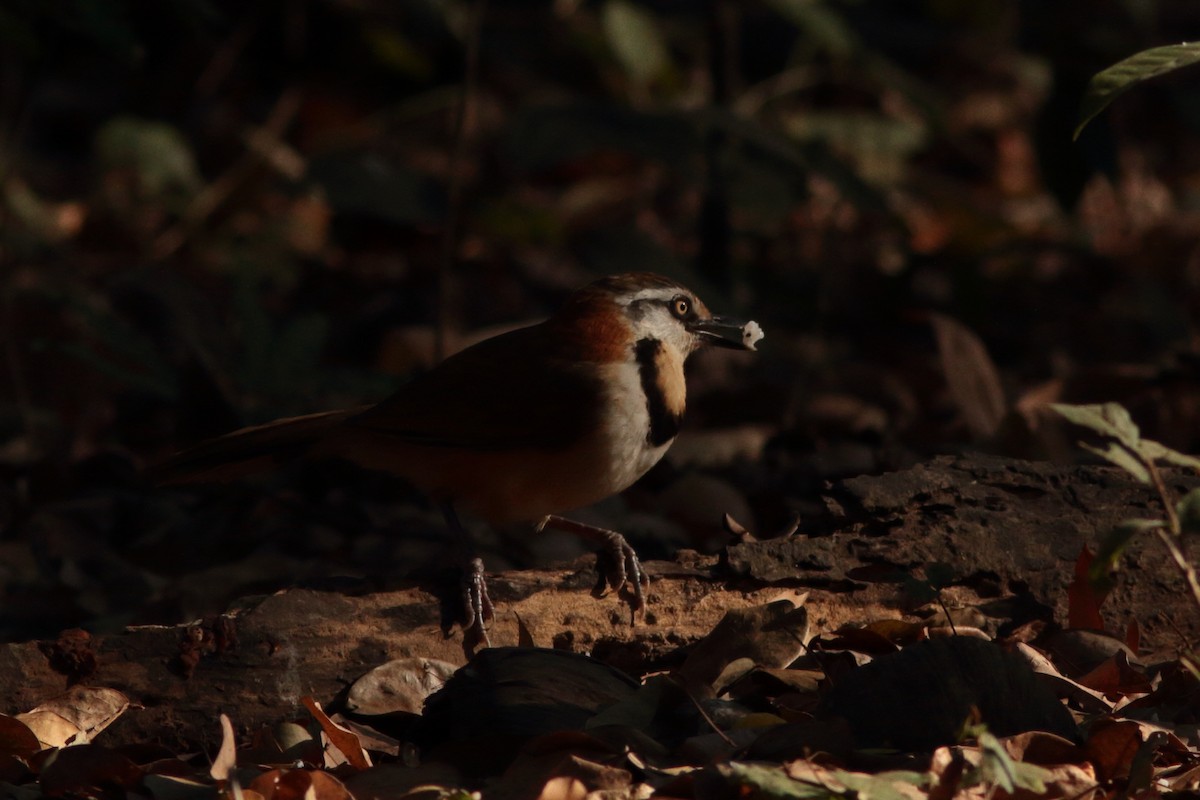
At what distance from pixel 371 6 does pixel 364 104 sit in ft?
2.49

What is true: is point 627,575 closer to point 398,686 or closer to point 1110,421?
point 398,686

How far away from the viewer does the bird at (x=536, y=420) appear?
4.21 metres

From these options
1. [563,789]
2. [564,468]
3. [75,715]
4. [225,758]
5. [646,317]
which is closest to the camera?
[563,789]

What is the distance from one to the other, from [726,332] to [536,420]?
0.82 m

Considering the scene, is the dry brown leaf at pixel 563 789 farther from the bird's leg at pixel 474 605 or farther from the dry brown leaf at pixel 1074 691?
the dry brown leaf at pixel 1074 691

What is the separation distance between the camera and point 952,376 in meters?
5.54

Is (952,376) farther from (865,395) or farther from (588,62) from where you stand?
(588,62)

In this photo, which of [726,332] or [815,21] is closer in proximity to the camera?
[726,332]

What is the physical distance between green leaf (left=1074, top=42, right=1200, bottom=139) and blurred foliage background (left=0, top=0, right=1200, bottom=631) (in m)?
2.30

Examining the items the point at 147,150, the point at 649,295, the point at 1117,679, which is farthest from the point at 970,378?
the point at 147,150

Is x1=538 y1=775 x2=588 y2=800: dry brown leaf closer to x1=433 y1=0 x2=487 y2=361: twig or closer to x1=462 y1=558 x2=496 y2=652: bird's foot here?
x1=462 y1=558 x2=496 y2=652: bird's foot

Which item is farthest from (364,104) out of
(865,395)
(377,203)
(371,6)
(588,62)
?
(865,395)

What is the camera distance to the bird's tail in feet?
14.7

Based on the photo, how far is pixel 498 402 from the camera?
4.36m
